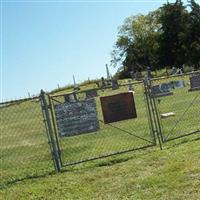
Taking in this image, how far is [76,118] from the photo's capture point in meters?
12.0

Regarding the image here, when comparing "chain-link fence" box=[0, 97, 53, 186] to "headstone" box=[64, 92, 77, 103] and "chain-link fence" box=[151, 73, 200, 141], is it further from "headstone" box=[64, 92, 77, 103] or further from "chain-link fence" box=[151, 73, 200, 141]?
"chain-link fence" box=[151, 73, 200, 141]

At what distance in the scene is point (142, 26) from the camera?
4058 inches

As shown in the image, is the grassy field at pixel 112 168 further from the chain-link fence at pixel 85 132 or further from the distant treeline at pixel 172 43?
the distant treeline at pixel 172 43

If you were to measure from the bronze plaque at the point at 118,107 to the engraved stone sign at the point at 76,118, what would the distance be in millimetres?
540

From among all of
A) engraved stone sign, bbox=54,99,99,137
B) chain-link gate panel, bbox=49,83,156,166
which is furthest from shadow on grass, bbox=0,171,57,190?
engraved stone sign, bbox=54,99,99,137

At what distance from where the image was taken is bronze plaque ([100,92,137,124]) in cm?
1255

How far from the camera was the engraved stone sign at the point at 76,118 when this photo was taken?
11844 mm

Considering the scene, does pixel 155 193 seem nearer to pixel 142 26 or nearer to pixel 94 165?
pixel 94 165

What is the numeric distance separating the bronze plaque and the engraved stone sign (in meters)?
0.54

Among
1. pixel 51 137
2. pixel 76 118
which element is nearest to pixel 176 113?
pixel 76 118

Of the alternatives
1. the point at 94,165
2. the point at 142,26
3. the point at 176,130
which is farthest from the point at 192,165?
the point at 142,26

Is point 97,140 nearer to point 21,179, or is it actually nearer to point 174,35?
point 21,179

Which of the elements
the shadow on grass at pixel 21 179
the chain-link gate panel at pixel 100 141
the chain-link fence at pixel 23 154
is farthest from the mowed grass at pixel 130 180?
the chain-link fence at pixel 23 154

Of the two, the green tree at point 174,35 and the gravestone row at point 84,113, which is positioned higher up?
the green tree at point 174,35
